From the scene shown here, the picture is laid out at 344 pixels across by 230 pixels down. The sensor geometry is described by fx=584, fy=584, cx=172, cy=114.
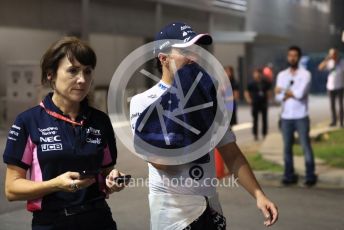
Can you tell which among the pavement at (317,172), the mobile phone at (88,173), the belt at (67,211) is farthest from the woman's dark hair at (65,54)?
the pavement at (317,172)

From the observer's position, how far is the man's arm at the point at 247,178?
301cm

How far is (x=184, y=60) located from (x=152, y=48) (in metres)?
0.28

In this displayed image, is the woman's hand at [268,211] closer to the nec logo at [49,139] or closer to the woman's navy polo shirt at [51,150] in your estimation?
the woman's navy polo shirt at [51,150]

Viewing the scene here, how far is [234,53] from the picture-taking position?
35938 millimetres

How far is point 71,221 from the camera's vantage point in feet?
9.33

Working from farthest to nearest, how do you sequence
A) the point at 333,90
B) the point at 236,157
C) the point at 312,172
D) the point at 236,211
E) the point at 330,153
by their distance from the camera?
the point at 333,90 < the point at 330,153 < the point at 312,172 < the point at 236,211 < the point at 236,157

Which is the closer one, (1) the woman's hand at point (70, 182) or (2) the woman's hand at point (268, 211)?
(1) the woman's hand at point (70, 182)

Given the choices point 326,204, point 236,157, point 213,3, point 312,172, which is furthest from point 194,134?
point 213,3

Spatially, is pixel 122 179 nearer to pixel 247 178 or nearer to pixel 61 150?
pixel 61 150

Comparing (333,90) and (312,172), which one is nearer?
(312,172)

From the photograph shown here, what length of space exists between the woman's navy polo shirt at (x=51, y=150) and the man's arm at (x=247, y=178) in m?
0.72

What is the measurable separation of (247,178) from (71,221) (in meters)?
0.95

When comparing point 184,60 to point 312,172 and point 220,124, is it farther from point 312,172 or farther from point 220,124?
point 312,172

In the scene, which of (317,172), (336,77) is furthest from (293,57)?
(336,77)
